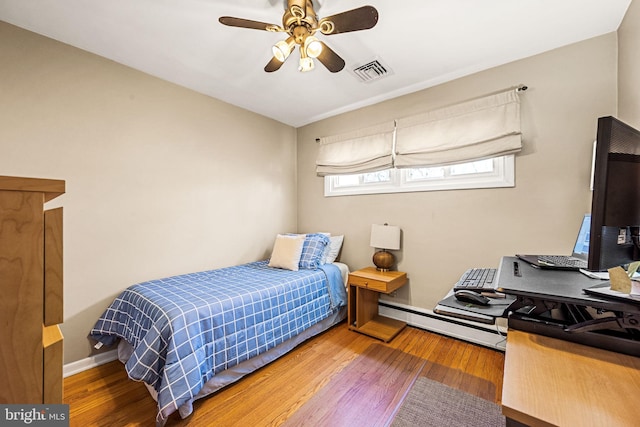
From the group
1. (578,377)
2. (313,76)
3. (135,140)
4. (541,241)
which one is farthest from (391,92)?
(578,377)

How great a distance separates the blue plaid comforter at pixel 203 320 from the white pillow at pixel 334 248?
17.6 inches

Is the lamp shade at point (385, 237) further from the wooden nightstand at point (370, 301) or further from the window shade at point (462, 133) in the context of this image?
the window shade at point (462, 133)

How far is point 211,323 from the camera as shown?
5.64 ft

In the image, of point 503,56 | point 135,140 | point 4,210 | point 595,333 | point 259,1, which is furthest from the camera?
point 135,140

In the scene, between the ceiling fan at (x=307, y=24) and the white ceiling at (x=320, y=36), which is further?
the white ceiling at (x=320, y=36)

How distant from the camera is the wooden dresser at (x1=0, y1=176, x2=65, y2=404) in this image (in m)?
0.48

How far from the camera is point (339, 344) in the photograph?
2.43 m

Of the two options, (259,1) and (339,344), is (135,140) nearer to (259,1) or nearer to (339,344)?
(259,1)

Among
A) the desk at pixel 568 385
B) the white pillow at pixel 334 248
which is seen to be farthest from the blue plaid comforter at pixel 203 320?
the desk at pixel 568 385

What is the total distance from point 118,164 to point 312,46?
191cm

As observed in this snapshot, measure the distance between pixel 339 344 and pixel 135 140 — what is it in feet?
8.63

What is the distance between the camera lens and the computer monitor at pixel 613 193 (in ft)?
2.36

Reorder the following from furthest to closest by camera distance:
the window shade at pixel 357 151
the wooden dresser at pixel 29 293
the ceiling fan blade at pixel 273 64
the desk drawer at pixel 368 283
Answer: the window shade at pixel 357 151
the desk drawer at pixel 368 283
the ceiling fan blade at pixel 273 64
the wooden dresser at pixel 29 293

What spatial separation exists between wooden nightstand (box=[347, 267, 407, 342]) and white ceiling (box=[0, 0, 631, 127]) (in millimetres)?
1951
